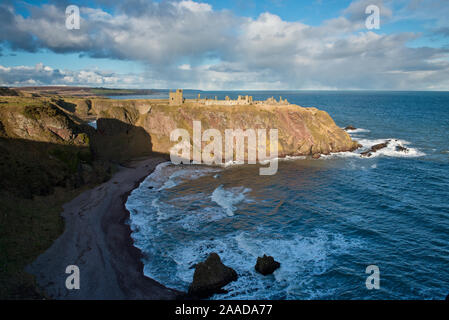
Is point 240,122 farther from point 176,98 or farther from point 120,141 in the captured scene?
point 120,141

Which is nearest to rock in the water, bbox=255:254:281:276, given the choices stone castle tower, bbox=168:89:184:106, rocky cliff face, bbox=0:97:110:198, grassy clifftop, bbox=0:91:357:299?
grassy clifftop, bbox=0:91:357:299

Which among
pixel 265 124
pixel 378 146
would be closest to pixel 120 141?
pixel 265 124

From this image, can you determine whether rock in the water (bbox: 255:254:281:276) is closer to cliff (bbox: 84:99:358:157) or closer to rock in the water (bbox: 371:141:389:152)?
cliff (bbox: 84:99:358:157)

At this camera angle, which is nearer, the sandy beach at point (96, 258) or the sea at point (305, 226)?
the sandy beach at point (96, 258)

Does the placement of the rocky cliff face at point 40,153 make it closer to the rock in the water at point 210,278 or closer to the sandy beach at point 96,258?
the sandy beach at point 96,258

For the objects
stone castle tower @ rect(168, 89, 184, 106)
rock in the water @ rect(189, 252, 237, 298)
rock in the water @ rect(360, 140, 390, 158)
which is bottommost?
rock in the water @ rect(189, 252, 237, 298)

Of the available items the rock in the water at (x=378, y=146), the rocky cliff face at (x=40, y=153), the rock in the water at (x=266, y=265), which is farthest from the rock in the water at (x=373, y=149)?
the rocky cliff face at (x=40, y=153)
